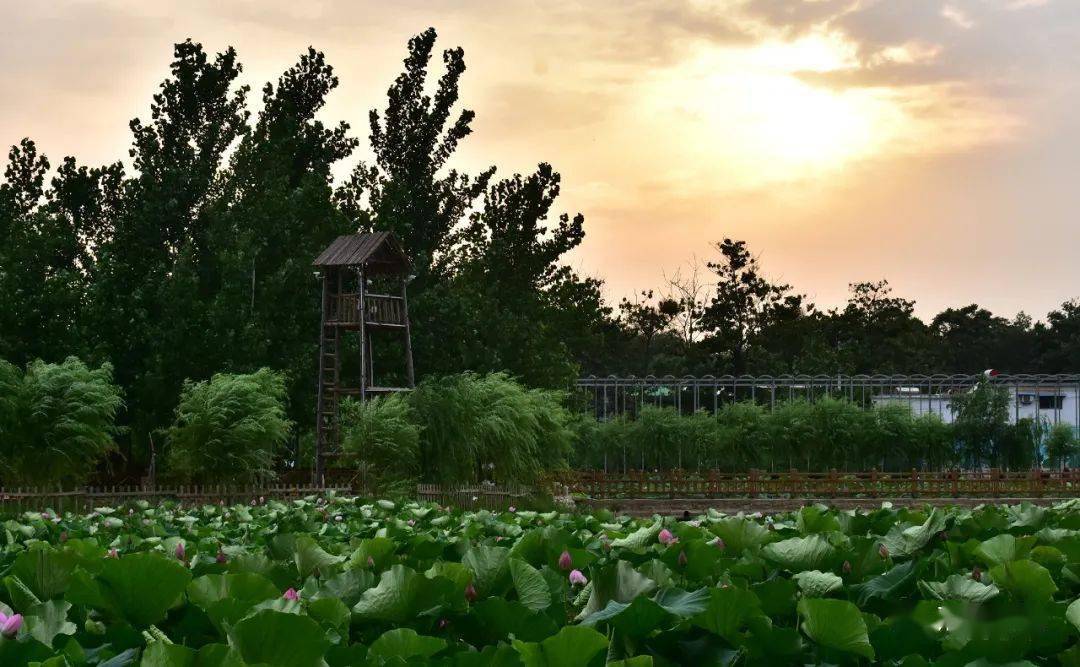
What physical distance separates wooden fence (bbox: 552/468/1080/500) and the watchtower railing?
5.20 metres

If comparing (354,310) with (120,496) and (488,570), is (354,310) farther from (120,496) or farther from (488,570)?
(488,570)

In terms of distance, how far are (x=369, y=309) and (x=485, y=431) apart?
5.74 m

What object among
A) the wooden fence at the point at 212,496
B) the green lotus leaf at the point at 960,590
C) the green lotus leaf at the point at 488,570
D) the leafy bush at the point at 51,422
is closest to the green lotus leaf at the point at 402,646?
the green lotus leaf at the point at 488,570

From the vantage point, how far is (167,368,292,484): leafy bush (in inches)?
946

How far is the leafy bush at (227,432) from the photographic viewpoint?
78.8ft

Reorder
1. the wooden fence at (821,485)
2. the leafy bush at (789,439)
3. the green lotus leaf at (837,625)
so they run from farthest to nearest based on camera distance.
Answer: the leafy bush at (789,439) < the wooden fence at (821,485) < the green lotus leaf at (837,625)

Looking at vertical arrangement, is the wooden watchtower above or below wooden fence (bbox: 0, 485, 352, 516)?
above

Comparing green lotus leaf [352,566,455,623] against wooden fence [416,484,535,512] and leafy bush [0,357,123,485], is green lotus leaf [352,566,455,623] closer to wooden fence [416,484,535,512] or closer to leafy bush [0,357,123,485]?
wooden fence [416,484,535,512]

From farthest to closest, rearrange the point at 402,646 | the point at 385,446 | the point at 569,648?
the point at 385,446 → the point at 402,646 → the point at 569,648

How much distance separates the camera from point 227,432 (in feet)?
78.8

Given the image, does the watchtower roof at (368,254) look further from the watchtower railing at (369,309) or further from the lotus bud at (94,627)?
the lotus bud at (94,627)

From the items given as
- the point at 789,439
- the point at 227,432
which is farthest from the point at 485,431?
the point at 789,439

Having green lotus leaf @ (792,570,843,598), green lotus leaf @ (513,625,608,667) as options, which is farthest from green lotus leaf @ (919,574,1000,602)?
green lotus leaf @ (513,625,608,667)

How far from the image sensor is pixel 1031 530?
18.3ft
